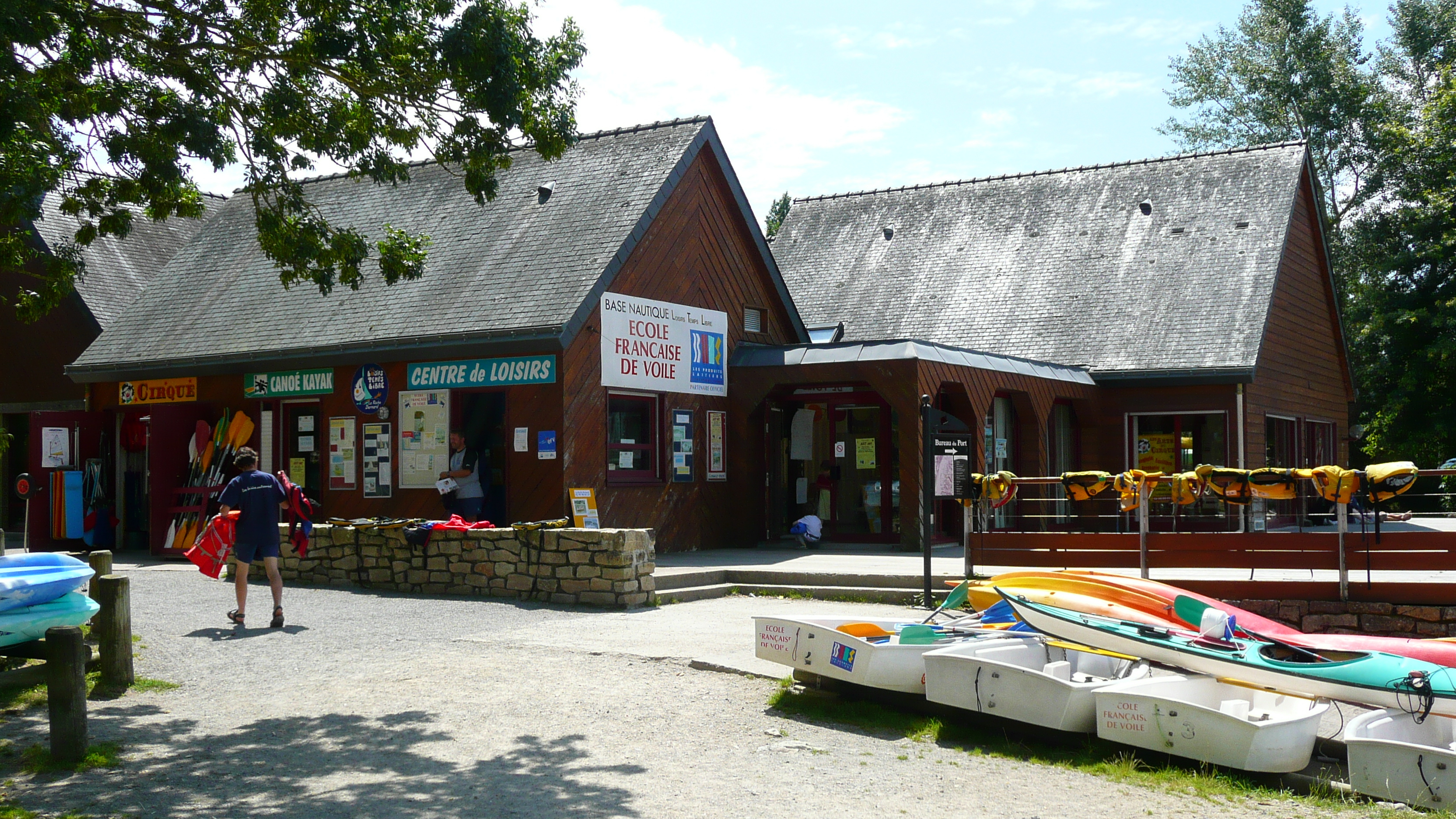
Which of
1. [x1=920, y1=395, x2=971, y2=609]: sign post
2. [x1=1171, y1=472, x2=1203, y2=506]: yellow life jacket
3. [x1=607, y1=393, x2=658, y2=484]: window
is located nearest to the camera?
[x1=1171, y1=472, x2=1203, y2=506]: yellow life jacket

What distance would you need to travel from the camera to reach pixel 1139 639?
8.39 metres

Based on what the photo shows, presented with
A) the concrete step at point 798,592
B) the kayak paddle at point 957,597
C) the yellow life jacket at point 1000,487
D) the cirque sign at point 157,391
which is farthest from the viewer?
the cirque sign at point 157,391

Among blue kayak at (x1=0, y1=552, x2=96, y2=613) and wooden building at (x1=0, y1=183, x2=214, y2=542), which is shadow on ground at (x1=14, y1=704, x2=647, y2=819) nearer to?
blue kayak at (x1=0, y1=552, x2=96, y2=613)

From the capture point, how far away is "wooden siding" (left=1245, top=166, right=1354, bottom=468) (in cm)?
2194

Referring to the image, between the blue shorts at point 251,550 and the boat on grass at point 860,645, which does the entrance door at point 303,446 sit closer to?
the blue shorts at point 251,550

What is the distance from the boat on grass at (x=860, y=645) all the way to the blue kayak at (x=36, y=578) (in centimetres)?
454

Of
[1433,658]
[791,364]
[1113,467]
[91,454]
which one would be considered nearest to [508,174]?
[791,364]

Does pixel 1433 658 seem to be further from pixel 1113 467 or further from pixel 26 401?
pixel 26 401

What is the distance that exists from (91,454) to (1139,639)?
17.6 m

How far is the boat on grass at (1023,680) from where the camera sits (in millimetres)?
7527

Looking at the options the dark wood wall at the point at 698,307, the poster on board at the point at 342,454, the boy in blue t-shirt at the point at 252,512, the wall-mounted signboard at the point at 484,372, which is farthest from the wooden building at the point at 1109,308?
the boy in blue t-shirt at the point at 252,512

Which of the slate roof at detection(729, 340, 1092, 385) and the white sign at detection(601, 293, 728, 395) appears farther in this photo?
the slate roof at detection(729, 340, 1092, 385)

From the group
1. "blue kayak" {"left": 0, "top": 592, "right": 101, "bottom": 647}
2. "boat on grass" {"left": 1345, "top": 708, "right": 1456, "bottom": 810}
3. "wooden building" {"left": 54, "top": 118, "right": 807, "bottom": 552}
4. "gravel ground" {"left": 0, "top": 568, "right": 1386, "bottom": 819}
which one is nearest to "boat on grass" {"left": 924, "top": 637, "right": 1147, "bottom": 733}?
"gravel ground" {"left": 0, "top": 568, "right": 1386, "bottom": 819}

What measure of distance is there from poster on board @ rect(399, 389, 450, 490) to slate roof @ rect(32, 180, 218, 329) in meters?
8.21
